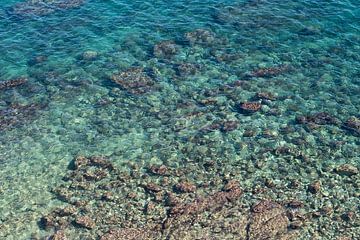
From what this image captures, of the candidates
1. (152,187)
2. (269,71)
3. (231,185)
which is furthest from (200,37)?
(152,187)

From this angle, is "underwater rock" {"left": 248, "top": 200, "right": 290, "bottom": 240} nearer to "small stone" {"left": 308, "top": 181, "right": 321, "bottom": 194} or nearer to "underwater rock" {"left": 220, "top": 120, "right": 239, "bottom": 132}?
"small stone" {"left": 308, "top": 181, "right": 321, "bottom": 194}

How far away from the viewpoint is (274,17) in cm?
4850

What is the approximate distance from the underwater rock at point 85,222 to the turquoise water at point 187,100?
11.4 inches

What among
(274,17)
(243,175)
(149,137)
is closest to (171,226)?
(243,175)

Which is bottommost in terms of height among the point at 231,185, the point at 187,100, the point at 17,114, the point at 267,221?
the point at 17,114

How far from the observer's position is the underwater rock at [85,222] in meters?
29.7

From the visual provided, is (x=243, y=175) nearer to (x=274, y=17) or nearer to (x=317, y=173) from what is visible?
(x=317, y=173)

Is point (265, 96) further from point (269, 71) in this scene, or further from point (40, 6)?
point (40, 6)

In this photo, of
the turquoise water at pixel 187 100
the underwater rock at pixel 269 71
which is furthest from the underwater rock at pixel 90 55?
the underwater rock at pixel 269 71

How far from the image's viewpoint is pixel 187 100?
130 ft

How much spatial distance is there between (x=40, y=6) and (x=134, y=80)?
17.4 metres

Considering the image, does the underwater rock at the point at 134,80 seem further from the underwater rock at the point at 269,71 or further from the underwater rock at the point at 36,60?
the underwater rock at the point at 269,71

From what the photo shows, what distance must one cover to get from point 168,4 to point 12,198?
26.8 meters

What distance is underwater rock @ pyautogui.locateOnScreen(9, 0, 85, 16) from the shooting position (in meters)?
51.8
